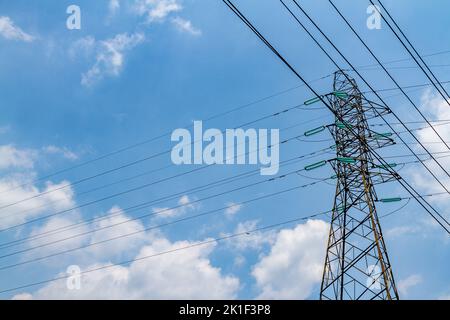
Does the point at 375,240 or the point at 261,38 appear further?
the point at 375,240

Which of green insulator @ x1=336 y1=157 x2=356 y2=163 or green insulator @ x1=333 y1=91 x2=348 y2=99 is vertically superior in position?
green insulator @ x1=333 y1=91 x2=348 y2=99

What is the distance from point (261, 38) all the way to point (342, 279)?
12679mm

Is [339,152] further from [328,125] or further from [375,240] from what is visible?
[375,240]

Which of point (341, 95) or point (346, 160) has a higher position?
point (341, 95)

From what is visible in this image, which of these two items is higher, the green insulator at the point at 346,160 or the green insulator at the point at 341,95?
the green insulator at the point at 341,95
